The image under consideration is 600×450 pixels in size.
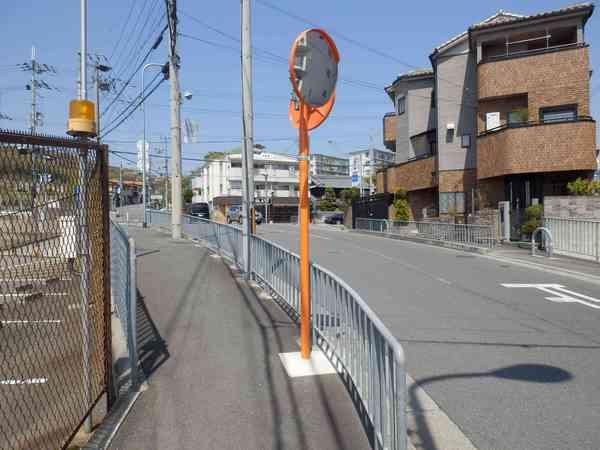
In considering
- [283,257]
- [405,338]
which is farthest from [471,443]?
[283,257]

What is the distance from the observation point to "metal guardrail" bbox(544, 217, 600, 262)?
14125mm

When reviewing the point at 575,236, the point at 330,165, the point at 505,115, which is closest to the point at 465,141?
the point at 505,115

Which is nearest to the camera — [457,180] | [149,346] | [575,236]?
[149,346]

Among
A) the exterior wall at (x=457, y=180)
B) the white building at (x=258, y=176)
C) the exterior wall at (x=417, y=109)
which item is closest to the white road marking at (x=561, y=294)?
the exterior wall at (x=457, y=180)

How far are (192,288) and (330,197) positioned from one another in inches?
2346

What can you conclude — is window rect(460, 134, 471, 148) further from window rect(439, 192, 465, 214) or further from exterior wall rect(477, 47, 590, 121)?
exterior wall rect(477, 47, 590, 121)

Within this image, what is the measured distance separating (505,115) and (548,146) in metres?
3.96

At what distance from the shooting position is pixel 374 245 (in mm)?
21500

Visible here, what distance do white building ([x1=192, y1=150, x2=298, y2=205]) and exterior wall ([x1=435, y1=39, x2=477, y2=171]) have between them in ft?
144

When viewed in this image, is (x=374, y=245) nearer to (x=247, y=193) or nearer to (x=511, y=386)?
(x=247, y=193)

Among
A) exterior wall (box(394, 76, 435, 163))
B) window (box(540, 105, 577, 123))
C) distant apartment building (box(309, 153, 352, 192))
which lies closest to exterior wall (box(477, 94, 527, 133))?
window (box(540, 105, 577, 123))

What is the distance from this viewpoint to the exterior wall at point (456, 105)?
1013 inches

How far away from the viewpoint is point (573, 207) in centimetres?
1625

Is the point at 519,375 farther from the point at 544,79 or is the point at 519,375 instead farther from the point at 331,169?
the point at 331,169
